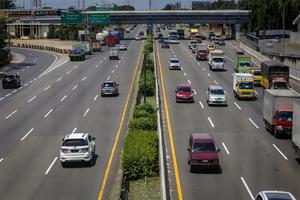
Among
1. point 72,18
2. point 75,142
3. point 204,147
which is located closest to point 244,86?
point 204,147

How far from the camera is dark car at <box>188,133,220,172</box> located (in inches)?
1101

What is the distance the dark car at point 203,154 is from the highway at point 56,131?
3.95 meters

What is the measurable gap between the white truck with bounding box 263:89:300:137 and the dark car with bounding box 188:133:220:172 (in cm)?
859

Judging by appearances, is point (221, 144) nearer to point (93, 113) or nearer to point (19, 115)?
point (93, 113)

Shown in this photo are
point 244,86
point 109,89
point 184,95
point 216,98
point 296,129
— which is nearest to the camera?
point 296,129

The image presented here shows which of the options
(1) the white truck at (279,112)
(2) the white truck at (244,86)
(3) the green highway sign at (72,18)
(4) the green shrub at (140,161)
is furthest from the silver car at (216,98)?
(3) the green highway sign at (72,18)

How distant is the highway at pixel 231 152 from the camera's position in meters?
25.9

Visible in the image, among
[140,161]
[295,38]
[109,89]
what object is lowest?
[140,161]

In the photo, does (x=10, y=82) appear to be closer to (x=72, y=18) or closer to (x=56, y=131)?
(x=56, y=131)

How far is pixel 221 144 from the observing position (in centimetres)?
3488

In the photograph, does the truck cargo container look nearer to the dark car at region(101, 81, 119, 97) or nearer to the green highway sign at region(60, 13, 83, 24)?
the dark car at region(101, 81, 119, 97)

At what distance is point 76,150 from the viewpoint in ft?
97.5

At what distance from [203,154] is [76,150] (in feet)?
21.3

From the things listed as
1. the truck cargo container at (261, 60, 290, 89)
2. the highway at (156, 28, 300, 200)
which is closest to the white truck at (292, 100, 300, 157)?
the highway at (156, 28, 300, 200)
